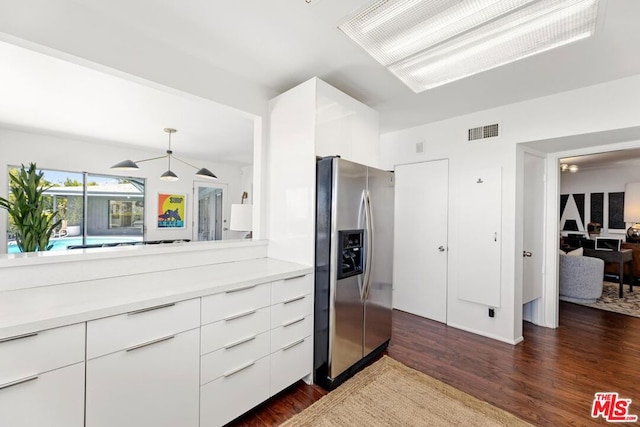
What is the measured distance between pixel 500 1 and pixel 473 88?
1.32m

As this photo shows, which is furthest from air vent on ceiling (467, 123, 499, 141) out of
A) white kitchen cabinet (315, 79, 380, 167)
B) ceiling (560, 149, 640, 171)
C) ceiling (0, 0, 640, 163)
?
ceiling (560, 149, 640, 171)

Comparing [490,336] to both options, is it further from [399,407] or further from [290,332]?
[290,332]

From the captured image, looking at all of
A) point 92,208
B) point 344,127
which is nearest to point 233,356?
point 344,127

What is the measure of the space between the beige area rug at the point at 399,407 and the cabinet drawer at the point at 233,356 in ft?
1.56

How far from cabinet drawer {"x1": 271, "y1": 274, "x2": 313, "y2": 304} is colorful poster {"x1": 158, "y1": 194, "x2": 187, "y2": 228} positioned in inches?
196

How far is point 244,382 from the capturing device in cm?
174

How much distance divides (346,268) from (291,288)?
19.1 inches

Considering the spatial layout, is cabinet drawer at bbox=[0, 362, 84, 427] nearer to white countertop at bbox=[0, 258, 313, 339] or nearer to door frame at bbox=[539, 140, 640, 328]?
white countertop at bbox=[0, 258, 313, 339]

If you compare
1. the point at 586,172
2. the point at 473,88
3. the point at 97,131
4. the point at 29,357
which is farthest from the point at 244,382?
the point at 586,172

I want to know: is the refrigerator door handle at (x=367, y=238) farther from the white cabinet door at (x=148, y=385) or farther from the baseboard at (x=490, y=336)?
the baseboard at (x=490, y=336)

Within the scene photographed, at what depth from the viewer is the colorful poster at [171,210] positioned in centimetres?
591

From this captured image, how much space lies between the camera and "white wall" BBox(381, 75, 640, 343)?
2.48m

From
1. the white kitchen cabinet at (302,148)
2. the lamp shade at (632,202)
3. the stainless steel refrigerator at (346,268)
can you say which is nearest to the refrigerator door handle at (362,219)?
the stainless steel refrigerator at (346,268)

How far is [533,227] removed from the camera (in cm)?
328
